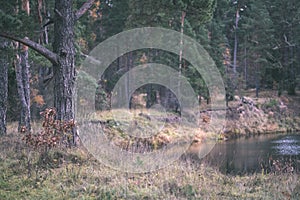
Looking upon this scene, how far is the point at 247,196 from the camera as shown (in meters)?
6.21

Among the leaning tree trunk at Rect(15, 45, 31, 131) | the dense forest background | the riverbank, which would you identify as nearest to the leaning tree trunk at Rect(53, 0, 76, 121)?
the leaning tree trunk at Rect(15, 45, 31, 131)

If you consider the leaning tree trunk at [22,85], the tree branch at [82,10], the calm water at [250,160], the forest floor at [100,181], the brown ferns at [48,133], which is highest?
the tree branch at [82,10]

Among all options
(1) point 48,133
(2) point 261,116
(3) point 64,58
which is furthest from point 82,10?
(2) point 261,116

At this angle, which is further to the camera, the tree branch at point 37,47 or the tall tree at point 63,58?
the tall tree at point 63,58

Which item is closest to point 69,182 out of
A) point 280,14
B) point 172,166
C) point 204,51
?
point 172,166

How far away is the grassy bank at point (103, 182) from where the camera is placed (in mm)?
→ 5820

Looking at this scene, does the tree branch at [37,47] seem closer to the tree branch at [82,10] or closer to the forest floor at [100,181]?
the tree branch at [82,10]

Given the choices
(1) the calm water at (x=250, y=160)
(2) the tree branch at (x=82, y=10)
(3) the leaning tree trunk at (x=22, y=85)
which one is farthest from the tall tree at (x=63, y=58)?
(1) the calm water at (x=250, y=160)

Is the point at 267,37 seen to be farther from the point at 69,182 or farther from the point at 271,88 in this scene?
the point at 69,182

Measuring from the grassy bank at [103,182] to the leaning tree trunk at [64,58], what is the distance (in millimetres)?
1058

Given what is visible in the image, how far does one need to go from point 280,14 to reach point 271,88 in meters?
6.73

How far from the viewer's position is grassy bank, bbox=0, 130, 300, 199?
229 inches

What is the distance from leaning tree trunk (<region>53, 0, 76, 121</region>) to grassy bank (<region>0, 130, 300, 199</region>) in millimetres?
1058

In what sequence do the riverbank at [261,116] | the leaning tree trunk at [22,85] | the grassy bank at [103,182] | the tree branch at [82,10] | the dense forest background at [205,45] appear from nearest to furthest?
the grassy bank at [103,182], the tree branch at [82,10], the leaning tree trunk at [22,85], the dense forest background at [205,45], the riverbank at [261,116]
